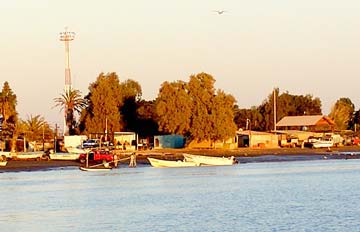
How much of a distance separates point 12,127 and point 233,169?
3171 cm

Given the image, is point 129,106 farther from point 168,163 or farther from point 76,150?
point 168,163

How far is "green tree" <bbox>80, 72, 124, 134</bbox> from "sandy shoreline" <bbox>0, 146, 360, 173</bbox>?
12.6 metres

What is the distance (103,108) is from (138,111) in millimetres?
6510

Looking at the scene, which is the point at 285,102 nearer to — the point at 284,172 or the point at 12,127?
the point at 12,127

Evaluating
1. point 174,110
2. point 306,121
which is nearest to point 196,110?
point 174,110

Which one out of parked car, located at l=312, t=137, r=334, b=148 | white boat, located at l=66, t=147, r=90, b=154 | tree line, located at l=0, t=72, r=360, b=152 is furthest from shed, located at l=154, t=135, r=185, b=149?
parked car, located at l=312, t=137, r=334, b=148

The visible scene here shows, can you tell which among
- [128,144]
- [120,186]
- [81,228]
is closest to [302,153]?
[128,144]

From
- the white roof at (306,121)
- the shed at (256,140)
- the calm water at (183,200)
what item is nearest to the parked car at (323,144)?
the shed at (256,140)

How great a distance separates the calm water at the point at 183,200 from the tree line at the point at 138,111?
1102 inches

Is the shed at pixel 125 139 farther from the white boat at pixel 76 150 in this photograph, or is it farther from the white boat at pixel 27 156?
the white boat at pixel 27 156

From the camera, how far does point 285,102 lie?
182625mm

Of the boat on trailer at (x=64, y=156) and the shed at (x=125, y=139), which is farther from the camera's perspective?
the shed at (x=125, y=139)

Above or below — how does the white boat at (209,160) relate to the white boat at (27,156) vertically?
below

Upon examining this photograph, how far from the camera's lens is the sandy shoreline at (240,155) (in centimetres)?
9381
